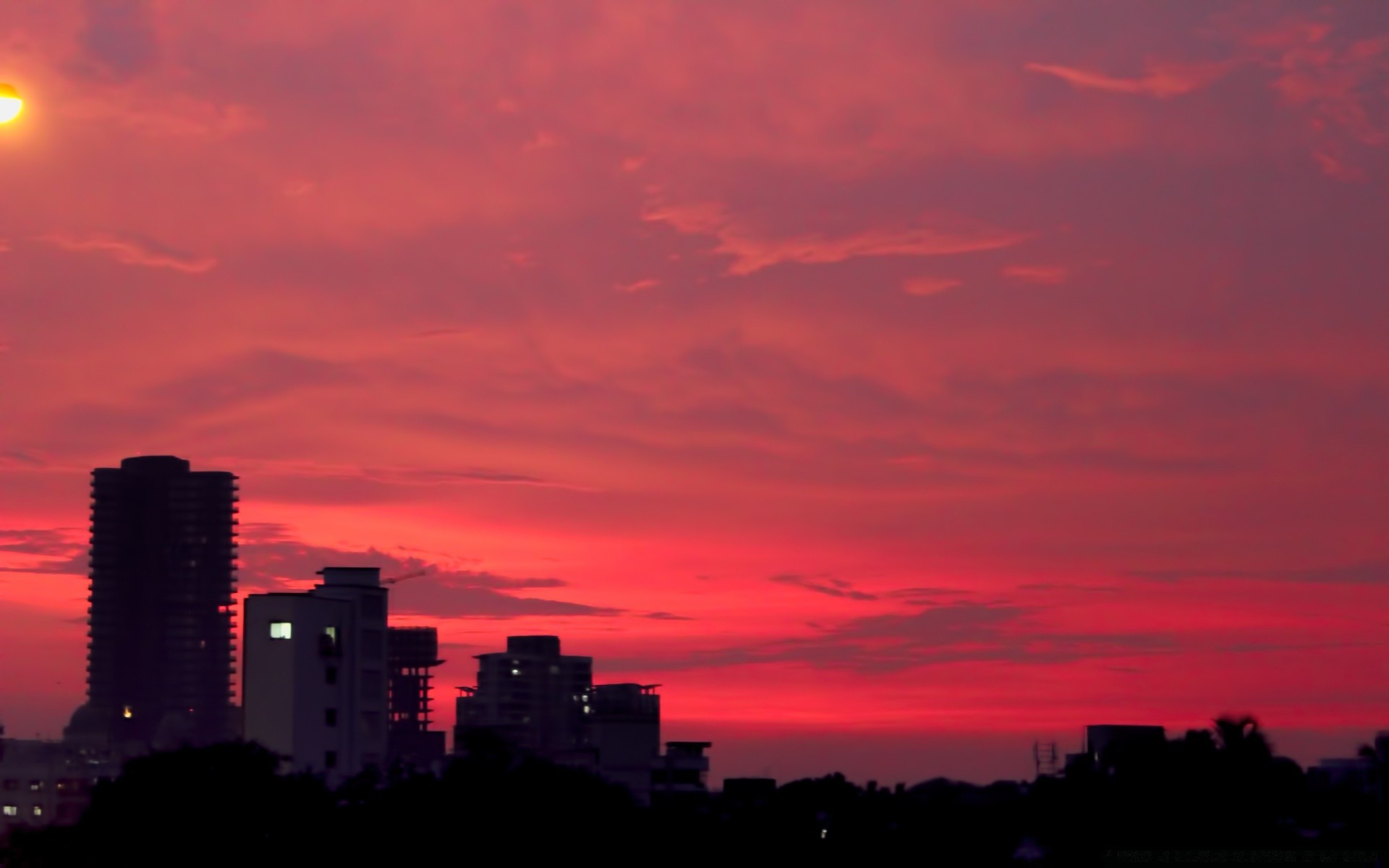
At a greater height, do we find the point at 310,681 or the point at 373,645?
the point at 373,645

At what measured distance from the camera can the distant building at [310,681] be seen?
17075 cm

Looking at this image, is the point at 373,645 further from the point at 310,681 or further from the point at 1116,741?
the point at 1116,741

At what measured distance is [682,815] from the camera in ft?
448

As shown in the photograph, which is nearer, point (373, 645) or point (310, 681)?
point (310, 681)

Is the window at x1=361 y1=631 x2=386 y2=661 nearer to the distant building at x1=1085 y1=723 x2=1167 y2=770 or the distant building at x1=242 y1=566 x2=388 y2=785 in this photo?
the distant building at x1=242 y1=566 x2=388 y2=785

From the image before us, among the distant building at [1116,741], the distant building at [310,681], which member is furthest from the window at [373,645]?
the distant building at [1116,741]

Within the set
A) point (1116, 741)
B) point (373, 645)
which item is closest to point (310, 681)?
point (373, 645)

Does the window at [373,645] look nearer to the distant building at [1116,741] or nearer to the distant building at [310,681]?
the distant building at [310,681]

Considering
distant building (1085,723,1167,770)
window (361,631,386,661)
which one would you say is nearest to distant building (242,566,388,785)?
window (361,631,386,661)

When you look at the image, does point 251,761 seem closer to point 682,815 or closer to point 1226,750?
point 682,815

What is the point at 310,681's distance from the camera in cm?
17300

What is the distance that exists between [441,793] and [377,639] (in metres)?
81.3

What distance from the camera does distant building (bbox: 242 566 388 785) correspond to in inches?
6722

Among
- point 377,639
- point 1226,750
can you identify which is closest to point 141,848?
point 1226,750
